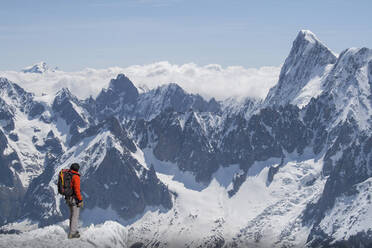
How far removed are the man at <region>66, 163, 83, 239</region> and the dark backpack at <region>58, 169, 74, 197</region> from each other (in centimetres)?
24

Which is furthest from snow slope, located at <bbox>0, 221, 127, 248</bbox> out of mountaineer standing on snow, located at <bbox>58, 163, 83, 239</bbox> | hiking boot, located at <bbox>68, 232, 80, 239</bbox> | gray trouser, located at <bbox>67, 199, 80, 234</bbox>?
mountaineer standing on snow, located at <bbox>58, 163, 83, 239</bbox>

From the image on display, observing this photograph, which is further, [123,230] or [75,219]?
[123,230]

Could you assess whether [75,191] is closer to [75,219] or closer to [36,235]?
[75,219]

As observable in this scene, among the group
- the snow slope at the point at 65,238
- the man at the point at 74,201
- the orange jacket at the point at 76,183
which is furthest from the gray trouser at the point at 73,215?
the snow slope at the point at 65,238

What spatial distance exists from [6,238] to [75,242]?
549 cm

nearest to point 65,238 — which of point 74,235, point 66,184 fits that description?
point 74,235

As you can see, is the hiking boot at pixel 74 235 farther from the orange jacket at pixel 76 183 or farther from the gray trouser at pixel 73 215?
the orange jacket at pixel 76 183

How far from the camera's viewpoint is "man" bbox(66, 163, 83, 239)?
5084 cm

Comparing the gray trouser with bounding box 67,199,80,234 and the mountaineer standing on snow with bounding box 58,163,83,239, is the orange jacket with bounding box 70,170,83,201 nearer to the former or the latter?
the mountaineer standing on snow with bounding box 58,163,83,239

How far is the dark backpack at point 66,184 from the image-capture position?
166 ft

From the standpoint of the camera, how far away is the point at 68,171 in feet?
167

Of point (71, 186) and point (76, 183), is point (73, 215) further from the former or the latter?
point (76, 183)

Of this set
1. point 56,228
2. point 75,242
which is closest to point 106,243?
point 75,242

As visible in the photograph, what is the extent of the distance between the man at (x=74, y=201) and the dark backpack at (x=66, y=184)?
0.77 feet
